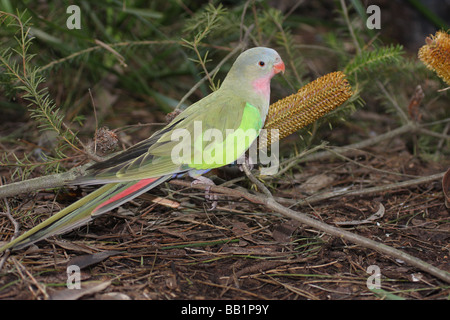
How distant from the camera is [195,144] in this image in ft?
6.69

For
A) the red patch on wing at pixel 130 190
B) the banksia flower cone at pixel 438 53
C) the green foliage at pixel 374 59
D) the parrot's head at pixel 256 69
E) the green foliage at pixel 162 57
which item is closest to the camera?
the red patch on wing at pixel 130 190

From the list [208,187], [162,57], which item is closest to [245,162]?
[208,187]

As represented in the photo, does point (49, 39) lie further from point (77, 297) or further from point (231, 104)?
point (77, 297)

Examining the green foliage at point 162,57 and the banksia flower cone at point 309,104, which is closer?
the banksia flower cone at point 309,104

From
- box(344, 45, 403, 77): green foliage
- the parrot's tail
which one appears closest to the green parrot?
the parrot's tail

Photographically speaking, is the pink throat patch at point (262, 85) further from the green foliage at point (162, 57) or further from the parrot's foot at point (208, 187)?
the parrot's foot at point (208, 187)

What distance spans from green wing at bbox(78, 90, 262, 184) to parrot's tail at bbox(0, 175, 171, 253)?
0.08 meters

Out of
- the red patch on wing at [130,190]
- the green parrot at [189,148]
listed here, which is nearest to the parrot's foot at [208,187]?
the green parrot at [189,148]

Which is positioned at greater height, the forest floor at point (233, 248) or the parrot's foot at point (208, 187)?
the parrot's foot at point (208, 187)

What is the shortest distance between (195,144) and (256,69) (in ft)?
1.80

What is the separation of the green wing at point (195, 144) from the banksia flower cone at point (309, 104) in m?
0.12

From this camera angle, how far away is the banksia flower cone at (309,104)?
2.08 m

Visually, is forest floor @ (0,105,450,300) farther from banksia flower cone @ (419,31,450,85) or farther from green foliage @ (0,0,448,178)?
banksia flower cone @ (419,31,450,85)
